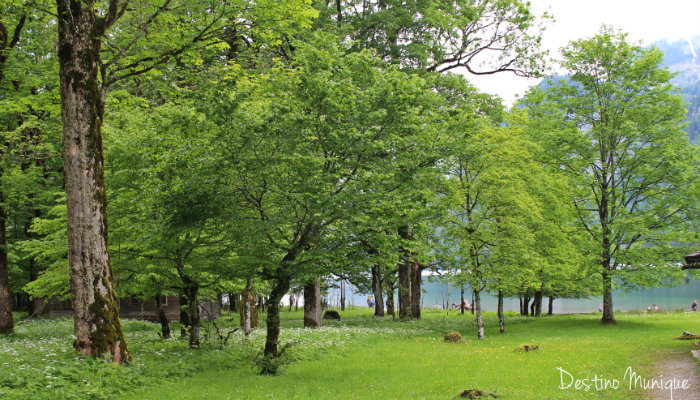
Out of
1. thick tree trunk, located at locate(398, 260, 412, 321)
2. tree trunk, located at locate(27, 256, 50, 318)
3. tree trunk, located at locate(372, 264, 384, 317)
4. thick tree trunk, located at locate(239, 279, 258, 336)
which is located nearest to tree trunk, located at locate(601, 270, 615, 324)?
thick tree trunk, located at locate(398, 260, 412, 321)

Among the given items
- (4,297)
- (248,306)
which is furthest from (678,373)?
(4,297)

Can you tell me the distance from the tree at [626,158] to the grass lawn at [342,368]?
5.12 m

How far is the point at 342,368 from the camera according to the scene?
14.8 m

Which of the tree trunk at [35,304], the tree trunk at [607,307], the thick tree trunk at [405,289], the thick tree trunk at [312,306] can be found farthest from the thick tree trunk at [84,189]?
the tree trunk at [607,307]

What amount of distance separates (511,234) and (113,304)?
61.9 ft

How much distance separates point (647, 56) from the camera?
27297mm

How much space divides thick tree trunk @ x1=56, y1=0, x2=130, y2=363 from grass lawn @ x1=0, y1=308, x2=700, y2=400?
75 centimetres

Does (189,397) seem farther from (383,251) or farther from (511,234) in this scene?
(511,234)

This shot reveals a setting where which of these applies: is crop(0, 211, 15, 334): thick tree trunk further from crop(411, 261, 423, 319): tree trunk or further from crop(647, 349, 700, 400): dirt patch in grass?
crop(411, 261, 423, 319): tree trunk

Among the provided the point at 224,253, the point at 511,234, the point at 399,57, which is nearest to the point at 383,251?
the point at 224,253

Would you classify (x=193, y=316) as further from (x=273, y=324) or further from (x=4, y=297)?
(x=4, y=297)

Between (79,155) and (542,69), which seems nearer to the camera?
(79,155)

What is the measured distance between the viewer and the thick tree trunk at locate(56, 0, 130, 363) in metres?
10.8

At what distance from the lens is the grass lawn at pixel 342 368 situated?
33.3ft
